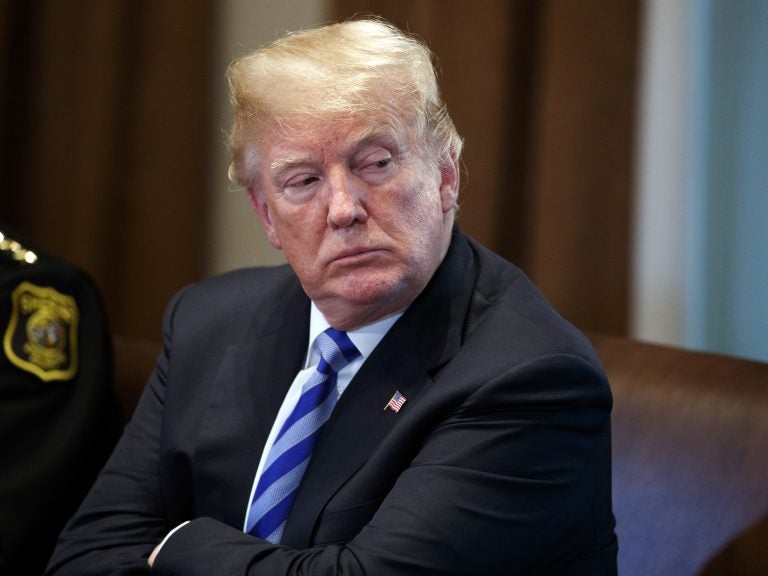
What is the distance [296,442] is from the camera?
6.04 ft

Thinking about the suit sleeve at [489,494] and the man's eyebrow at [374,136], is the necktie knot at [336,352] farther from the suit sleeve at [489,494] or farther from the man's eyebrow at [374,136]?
the man's eyebrow at [374,136]

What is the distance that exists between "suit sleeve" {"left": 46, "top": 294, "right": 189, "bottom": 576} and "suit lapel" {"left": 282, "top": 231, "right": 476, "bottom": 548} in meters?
0.32

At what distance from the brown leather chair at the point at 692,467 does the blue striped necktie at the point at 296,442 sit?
63 cm

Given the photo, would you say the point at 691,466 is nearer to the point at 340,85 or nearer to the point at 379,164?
the point at 379,164

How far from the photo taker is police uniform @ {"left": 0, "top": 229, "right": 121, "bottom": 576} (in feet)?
7.50

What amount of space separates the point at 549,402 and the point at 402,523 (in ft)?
0.95

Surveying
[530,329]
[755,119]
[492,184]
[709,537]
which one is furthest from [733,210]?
[530,329]

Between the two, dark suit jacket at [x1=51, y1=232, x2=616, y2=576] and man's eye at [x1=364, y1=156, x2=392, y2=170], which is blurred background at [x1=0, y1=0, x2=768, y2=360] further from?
man's eye at [x1=364, y1=156, x2=392, y2=170]

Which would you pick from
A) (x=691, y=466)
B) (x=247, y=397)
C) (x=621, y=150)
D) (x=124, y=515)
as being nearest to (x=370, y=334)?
(x=247, y=397)

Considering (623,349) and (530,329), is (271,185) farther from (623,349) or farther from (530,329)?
(623,349)

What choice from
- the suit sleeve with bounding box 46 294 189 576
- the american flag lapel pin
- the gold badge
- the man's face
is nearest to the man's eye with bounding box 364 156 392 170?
the man's face

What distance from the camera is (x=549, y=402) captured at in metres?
1.62

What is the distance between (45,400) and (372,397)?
92cm

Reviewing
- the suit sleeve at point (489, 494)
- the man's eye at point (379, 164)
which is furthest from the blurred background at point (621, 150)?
the suit sleeve at point (489, 494)
